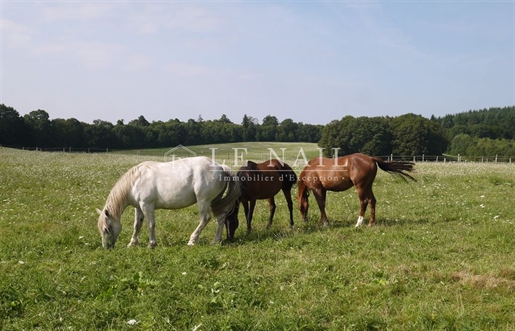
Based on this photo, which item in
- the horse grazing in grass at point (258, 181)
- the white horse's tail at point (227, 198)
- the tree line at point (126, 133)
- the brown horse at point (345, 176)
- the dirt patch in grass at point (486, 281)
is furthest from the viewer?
the tree line at point (126, 133)

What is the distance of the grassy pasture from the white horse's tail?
776mm

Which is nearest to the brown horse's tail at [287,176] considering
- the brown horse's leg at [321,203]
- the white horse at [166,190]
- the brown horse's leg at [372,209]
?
the brown horse's leg at [321,203]

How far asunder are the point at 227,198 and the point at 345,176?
11.7 feet

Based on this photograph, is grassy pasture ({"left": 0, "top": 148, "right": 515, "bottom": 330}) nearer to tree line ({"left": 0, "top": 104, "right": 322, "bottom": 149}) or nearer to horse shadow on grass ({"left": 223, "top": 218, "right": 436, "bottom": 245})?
horse shadow on grass ({"left": 223, "top": 218, "right": 436, "bottom": 245})

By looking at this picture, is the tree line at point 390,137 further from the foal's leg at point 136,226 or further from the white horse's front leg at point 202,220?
the foal's leg at point 136,226

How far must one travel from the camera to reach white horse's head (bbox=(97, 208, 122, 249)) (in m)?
8.13

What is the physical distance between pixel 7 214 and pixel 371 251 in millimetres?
10108

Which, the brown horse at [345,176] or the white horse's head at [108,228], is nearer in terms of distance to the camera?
the white horse's head at [108,228]

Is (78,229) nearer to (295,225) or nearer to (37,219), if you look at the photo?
(37,219)

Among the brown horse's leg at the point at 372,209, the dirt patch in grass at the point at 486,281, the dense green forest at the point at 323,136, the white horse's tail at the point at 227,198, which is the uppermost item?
the dense green forest at the point at 323,136

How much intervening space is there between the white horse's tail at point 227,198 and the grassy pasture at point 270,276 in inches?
30.5

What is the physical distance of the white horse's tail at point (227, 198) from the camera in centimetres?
895

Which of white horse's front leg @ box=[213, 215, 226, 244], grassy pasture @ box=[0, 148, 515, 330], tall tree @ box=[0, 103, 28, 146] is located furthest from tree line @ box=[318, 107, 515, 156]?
white horse's front leg @ box=[213, 215, 226, 244]

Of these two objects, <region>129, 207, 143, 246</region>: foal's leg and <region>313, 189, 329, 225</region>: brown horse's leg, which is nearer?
<region>129, 207, 143, 246</region>: foal's leg
